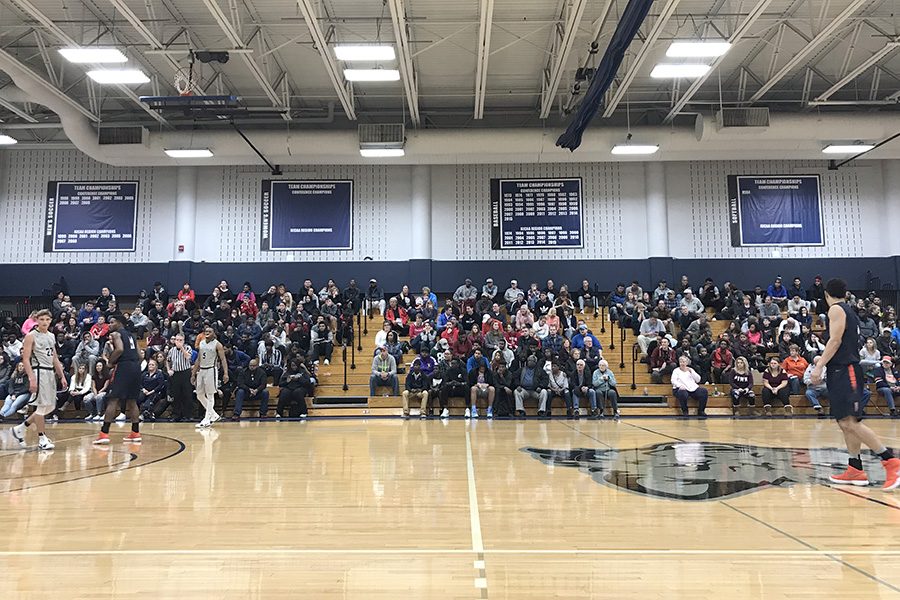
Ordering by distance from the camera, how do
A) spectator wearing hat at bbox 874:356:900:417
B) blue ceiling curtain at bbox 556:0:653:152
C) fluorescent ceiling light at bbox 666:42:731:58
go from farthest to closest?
spectator wearing hat at bbox 874:356:900:417 < fluorescent ceiling light at bbox 666:42:731:58 < blue ceiling curtain at bbox 556:0:653:152

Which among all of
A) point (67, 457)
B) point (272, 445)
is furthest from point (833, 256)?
point (67, 457)

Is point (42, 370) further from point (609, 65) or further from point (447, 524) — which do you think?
point (609, 65)

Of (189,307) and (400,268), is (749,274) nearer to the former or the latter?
(400,268)

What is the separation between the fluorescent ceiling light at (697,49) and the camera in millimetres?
12016

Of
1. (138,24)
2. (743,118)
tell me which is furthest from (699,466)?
(743,118)

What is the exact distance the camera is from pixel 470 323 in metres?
16.1

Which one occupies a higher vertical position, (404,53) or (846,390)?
(404,53)

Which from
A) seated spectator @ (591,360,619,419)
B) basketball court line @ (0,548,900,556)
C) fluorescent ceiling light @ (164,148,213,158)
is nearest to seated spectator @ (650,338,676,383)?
seated spectator @ (591,360,619,419)

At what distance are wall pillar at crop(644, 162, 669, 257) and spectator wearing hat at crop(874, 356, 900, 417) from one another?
7426 mm

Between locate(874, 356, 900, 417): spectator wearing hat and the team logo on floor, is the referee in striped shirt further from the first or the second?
locate(874, 356, 900, 417): spectator wearing hat

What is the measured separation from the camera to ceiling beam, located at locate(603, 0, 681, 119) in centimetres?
1191

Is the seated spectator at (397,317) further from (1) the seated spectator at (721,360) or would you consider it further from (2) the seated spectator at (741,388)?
(2) the seated spectator at (741,388)

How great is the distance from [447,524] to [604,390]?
377 inches

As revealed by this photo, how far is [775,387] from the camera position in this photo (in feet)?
43.2
